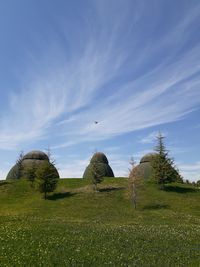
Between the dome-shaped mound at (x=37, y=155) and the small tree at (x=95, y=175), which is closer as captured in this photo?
the small tree at (x=95, y=175)

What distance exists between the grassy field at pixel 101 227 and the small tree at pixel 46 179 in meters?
1.57

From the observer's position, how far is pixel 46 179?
62.1m

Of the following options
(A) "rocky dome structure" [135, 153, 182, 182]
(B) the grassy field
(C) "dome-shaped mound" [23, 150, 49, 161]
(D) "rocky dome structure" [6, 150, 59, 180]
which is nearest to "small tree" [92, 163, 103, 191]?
(B) the grassy field

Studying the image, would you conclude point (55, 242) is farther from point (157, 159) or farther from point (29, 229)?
point (157, 159)

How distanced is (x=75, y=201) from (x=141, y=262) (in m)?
38.7

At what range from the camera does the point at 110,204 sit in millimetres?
55750

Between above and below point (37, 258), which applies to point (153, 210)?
above

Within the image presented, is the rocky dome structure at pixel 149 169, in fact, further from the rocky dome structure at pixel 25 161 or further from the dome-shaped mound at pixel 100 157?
the rocky dome structure at pixel 25 161

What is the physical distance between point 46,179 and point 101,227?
89.9 ft

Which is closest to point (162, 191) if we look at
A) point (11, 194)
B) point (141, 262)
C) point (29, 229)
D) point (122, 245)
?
point (11, 194)

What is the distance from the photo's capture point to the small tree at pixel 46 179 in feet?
203

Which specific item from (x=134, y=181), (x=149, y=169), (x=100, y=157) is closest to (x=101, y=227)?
(x=134, y=181)

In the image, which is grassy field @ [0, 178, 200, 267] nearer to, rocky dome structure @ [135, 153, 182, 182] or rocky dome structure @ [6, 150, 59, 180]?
rocky dome structure @ [135, 153, 182, 182]

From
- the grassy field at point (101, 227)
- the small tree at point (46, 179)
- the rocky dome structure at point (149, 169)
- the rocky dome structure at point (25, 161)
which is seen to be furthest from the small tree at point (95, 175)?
the rocky dome structure at point (25, 161)
